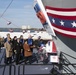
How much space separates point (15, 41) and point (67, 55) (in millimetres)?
5878

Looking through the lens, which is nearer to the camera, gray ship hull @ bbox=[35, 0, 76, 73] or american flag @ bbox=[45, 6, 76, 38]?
american flag @ bbox=[45, 6, 76, 38]

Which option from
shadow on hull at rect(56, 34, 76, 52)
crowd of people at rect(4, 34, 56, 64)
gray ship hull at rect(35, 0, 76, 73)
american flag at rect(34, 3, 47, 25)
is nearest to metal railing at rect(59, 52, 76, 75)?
gray ship hull at rect(35, 0, 76, 73)

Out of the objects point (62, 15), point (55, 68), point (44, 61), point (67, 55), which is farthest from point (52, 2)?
point (44, 61)

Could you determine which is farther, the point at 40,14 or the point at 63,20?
the point at 40,14

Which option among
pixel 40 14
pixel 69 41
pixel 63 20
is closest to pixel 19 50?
pixel 40 14

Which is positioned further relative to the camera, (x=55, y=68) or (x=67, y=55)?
(x=55, y=68)

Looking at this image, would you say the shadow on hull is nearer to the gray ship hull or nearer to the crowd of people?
the gray ship hull

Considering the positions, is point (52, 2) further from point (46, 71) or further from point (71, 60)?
point (46, 71)

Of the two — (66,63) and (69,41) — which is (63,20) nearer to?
(69,41)

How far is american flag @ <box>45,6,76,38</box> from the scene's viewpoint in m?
10.2

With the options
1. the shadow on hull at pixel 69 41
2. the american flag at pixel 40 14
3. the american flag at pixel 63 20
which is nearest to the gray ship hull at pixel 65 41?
the shadow on hull at pixel 69 41

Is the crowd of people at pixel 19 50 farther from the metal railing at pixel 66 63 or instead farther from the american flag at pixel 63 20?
the american flag at pixel 63 20

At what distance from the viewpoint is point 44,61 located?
16.0 meters

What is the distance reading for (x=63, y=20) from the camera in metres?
10.4
